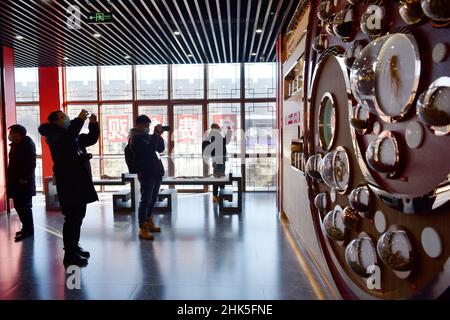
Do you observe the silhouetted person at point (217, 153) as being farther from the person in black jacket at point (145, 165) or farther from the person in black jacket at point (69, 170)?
the person in black jacket at point (69, 170)

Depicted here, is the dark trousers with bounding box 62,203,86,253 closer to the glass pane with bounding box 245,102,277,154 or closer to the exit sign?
the exit sign

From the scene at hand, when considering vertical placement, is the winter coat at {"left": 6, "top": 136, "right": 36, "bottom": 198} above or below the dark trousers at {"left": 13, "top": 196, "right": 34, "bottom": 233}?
above

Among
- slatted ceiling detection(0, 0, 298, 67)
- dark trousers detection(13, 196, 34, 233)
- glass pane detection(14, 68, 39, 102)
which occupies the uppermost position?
slatted ceiling detection(0, 0, 298, 67)

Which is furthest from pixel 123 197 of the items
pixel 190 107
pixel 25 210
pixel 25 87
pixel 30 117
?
pixel 25 87

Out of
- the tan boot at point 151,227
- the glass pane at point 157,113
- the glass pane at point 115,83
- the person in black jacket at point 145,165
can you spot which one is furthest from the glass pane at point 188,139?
the person in black jacket at point 145,165

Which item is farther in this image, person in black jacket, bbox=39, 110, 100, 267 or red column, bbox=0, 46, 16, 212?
red column, bbox=0, 46, 16, 212

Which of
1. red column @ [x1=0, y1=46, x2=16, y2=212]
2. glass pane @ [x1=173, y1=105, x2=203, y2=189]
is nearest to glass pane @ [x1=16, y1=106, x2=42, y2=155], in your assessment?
red column @ [x1=0, y1=46, x2=16, y2=212]

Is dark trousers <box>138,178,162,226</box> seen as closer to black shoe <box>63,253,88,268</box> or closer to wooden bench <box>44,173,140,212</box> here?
black shoe <box>63,253,88,268</box>

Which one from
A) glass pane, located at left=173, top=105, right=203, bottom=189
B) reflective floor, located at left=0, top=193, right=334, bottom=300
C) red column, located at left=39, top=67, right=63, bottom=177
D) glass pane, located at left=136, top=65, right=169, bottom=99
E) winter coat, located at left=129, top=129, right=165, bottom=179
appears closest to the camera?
reflective floor, located at left=0, top=193, right=334, bottom=300

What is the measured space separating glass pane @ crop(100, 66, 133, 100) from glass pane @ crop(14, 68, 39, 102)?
1541 mm

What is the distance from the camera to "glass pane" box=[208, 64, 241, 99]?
7898mm

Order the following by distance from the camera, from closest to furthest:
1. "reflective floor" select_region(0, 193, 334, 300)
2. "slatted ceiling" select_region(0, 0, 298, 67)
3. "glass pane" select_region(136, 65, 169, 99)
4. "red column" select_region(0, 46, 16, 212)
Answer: "reflective floor" select_region(0, 193, 334, 300)
"slatted ceiling" select_region(0, 0, 298, 67)
"red column" select_region(0, 46, 16, 212)
"glass pane" select_region(136, 65, 169, 99)
